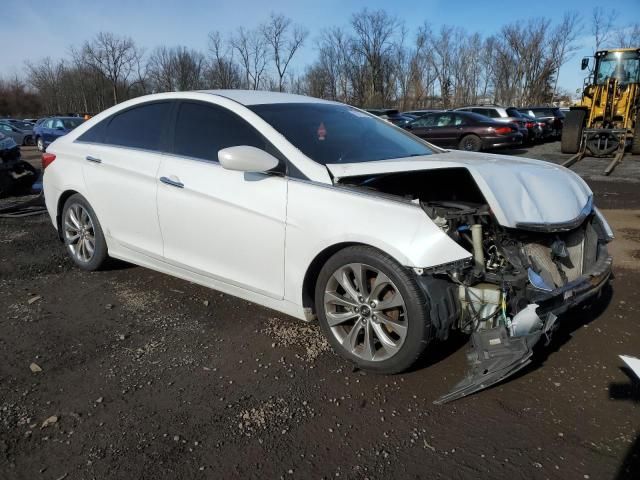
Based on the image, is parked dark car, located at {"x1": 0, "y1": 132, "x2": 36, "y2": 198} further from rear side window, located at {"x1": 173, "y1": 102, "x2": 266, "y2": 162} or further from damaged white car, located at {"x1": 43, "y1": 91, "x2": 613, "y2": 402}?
rear side window, located at {"x1": 173, "y1": 102, "x2": 266, "y2": 162}

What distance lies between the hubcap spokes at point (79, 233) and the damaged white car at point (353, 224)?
1.47 ft

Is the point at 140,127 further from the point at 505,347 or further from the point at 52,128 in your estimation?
the point at 52,128

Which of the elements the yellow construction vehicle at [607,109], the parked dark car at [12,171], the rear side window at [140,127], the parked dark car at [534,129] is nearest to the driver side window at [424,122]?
the yellow construction vehicle at [607,109]

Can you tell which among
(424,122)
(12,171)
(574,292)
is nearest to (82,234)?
(574,292)

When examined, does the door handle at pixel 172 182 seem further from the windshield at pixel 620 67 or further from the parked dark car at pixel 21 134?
the parked dark car at pixel 21 134

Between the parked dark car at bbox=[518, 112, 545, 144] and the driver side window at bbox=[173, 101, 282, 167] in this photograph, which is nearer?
the driver side window at bbox=[173, 101, 282, 167]

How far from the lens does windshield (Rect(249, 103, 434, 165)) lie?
346 centimetres

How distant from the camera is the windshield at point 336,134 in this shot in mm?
3455

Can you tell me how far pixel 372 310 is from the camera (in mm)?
2953

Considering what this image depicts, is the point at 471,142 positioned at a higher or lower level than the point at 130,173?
lower

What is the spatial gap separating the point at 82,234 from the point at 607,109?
1689 cm

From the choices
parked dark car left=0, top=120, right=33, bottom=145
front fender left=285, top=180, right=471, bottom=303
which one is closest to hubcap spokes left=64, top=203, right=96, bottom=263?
front fender left=285, top=180, right=471, bottom=303

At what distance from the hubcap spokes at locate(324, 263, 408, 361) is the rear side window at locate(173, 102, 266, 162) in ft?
3.50

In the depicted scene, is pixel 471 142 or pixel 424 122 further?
pixel 424 122
